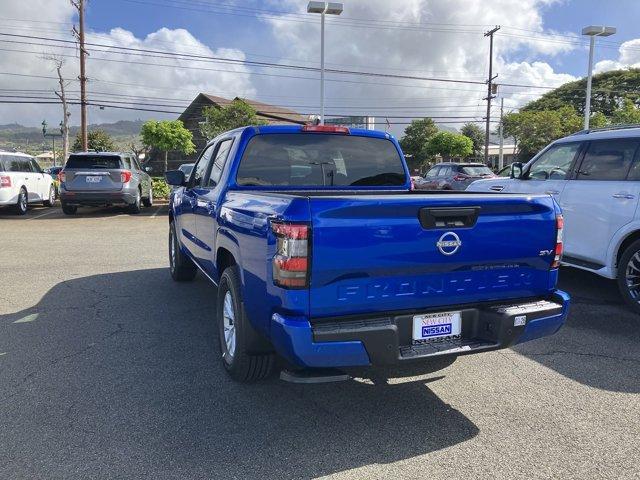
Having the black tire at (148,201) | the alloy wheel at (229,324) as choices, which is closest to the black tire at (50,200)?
the black tire at (148,201)

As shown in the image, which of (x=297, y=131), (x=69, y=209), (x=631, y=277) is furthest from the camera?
(x=69, y=209)

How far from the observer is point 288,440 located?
308 cm

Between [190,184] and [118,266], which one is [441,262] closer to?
[190,184]

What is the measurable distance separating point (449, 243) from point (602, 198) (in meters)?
3.75

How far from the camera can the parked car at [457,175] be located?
18.1 metres

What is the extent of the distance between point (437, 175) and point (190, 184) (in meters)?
15.2

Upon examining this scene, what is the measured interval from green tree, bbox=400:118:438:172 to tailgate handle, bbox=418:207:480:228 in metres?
58.3

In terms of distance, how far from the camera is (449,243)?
119 inches

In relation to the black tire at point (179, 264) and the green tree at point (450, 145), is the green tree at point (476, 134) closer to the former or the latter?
the green tree at point (450, 145)

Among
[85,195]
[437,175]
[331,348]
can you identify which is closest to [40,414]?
[331,348]

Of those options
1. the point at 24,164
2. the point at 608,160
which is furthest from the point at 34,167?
the point at 608,160

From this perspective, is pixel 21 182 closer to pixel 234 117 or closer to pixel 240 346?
pixel 240 346

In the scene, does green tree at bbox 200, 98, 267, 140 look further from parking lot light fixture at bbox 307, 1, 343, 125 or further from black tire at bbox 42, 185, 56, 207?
black tire at bbox 42, 185, 56, 207

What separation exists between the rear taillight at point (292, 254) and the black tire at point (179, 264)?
13.6 ft
